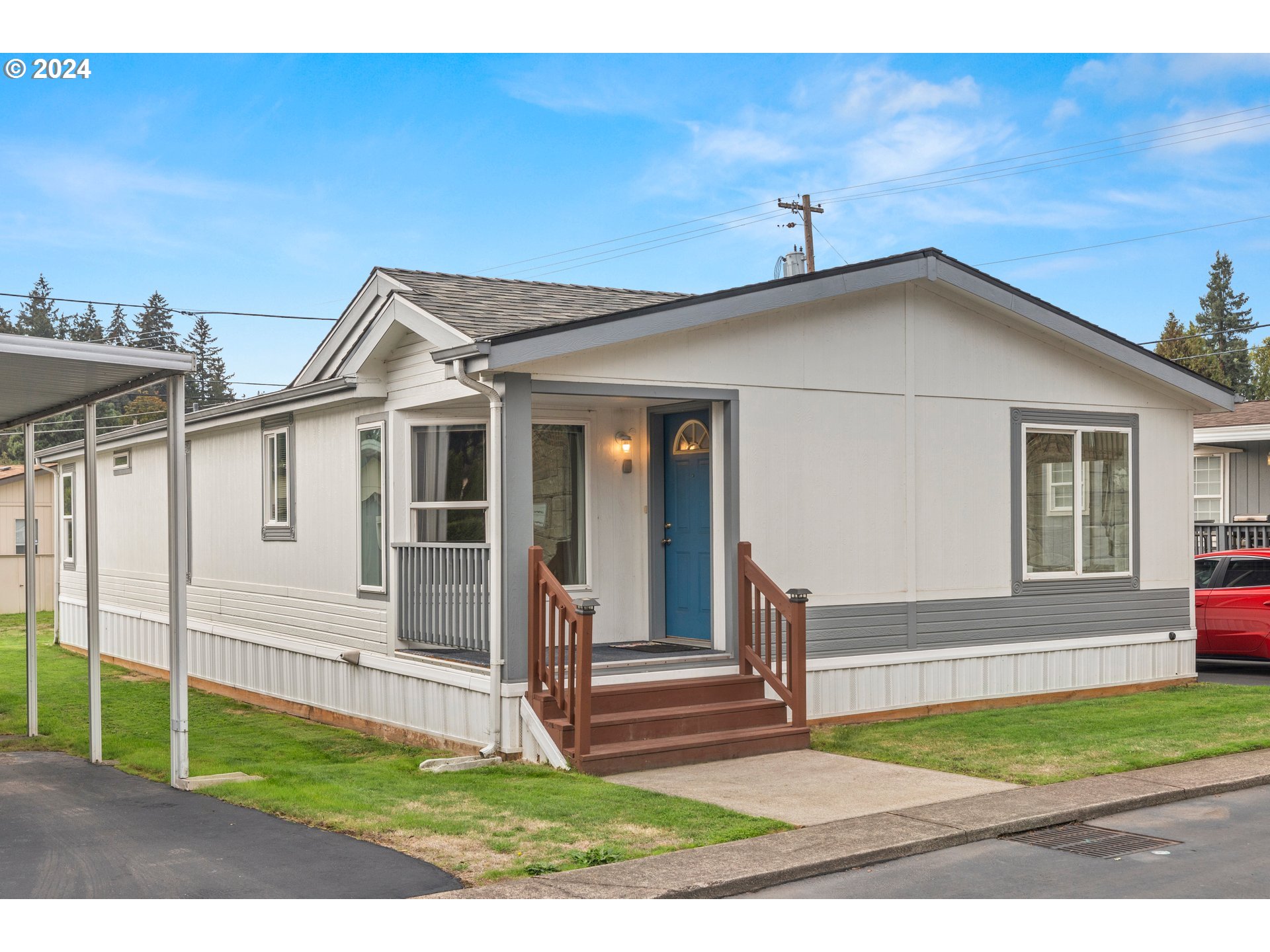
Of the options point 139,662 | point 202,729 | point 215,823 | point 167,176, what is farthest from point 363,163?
point 215,823

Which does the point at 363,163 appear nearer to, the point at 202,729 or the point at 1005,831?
the point at 202,729

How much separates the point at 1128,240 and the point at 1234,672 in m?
48.0

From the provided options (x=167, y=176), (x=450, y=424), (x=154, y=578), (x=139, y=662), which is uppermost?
(x=167, y=176)

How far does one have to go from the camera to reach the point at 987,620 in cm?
1169

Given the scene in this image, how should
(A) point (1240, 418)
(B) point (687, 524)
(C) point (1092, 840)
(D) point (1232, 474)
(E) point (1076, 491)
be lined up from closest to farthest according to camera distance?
(C) point (1092, 840) < (B) point (687, 524) < (E) point (1076, 491) < (A) point (1240, 418) < (D) point (1232, 474)

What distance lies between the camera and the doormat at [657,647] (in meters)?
10.4

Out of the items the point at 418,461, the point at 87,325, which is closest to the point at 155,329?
the point at 87,325

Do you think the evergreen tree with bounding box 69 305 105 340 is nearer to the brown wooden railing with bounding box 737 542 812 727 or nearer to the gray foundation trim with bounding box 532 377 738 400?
the gray foundation trim with bounding box 532 377 738 400

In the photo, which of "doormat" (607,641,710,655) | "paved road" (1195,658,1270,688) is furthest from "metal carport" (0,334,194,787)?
"paved road" (1195,658,1270,688)

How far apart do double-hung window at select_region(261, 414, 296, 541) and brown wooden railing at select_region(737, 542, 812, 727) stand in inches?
204

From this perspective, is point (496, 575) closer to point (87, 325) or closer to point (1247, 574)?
point (1247, 574)

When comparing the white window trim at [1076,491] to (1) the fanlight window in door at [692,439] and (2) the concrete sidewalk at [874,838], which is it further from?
(2) the concrete sidewalk at [874,838]

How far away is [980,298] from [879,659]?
11.4 feet

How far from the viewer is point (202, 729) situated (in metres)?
11.3
